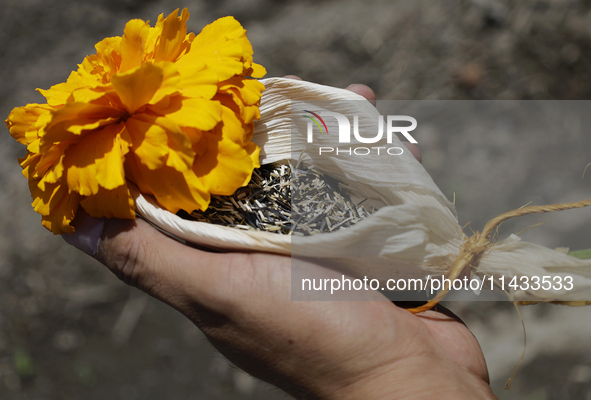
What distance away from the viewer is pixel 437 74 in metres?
2.01

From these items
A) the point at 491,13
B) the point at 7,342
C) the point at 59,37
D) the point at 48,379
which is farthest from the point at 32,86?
the point at 491,13

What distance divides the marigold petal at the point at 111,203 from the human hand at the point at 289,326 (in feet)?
0.31

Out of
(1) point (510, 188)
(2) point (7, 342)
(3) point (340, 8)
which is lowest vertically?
(2) point (7, 342)

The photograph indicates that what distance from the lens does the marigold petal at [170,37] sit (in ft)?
2.63

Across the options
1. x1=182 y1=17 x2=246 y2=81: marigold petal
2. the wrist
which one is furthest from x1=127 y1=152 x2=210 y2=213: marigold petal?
the wrist

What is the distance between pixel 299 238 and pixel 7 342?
6.23ft

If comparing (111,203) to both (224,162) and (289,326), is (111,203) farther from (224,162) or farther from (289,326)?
(289,326)

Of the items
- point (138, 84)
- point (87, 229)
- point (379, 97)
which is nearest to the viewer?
point (138, 84)

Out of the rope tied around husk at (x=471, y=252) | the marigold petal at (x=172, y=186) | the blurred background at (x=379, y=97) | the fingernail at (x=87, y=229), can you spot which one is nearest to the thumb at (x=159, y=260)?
the fingernail at (x=87, y=229)

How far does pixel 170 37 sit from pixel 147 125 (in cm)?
21

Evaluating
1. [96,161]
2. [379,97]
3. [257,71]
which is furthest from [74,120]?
[379,97]

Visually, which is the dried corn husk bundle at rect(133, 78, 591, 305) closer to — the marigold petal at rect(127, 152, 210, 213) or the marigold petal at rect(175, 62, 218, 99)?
the marigold petal at rect(127, 152, 210, 213)

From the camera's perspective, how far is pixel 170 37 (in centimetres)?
82

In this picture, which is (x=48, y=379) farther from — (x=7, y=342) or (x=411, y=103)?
(x=411, y=103)
